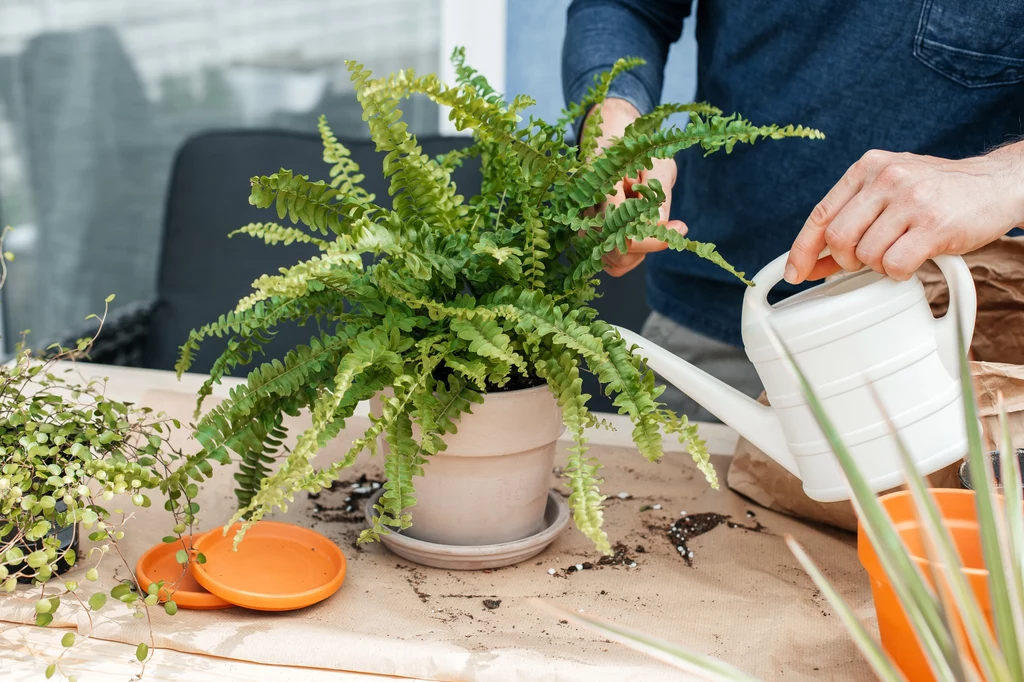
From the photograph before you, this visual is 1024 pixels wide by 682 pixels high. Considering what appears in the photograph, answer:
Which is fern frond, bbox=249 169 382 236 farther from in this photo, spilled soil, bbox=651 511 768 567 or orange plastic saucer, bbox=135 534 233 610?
spilled soil, bbox=651 511 768 567

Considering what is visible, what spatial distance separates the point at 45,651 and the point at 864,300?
685 millimetres

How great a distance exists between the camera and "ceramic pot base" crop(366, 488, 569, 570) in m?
0.79

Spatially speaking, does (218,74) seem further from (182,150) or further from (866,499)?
(866,499)

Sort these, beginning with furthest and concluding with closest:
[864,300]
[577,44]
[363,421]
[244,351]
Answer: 1. [577,44]
2. [363,421]
3. [244,351]
4. [864,300]

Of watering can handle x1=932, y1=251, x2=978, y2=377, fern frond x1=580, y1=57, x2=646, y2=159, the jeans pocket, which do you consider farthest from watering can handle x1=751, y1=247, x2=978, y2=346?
the jeans pocket

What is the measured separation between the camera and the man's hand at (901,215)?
2.24 ft

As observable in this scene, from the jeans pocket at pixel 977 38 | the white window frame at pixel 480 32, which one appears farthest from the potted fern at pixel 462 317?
the white window frame at pixel 480 32

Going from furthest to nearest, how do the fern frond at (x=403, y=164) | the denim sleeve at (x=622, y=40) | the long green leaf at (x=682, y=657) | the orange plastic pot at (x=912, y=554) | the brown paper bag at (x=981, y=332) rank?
1. the denim sleeve at (x=622, y=40)
2. the brown paper bag at (x=981, y=332)
3. the fern frond at (x=403, y=164)
4. the orange plastic pot at (x=912, y=554)
5. the long green leaf at (x=682, y=657)

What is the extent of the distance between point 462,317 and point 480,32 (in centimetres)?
183

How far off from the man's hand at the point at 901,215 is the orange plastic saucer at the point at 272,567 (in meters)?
0.49

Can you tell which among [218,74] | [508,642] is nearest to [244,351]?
[508,642]

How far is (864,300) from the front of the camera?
64 cm

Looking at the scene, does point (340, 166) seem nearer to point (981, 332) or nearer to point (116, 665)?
point (116, 665)

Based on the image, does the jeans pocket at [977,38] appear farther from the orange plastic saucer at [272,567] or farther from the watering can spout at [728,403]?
the orange plastic saucer at [272,567]
